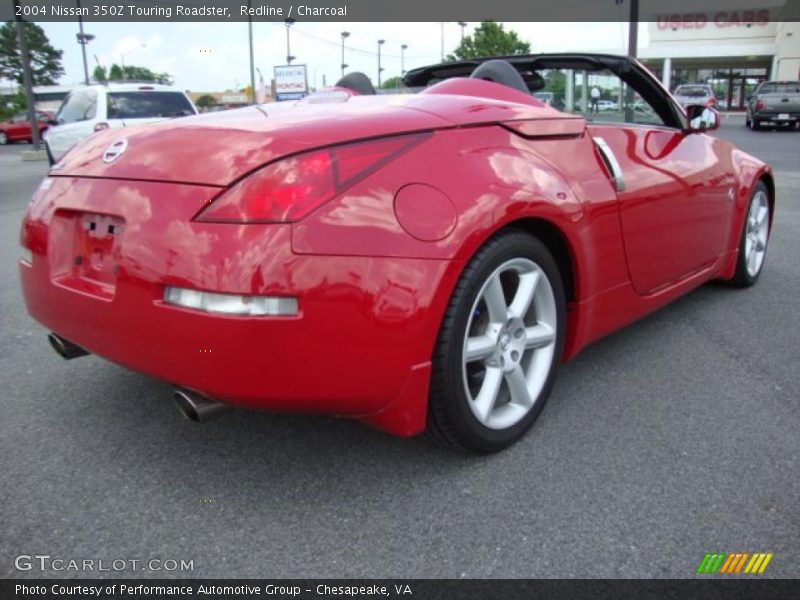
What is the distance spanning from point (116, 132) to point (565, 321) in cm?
175

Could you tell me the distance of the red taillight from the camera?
1800 millimetres

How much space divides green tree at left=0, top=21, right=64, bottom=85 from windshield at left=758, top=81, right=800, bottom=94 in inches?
2065

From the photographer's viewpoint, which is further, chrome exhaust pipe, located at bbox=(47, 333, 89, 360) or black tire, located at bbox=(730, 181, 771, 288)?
black tire, located at bbox=(730, 181, 771, 288)

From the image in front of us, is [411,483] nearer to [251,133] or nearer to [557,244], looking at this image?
[557,244]

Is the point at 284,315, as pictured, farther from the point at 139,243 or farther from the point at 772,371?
the point at 772,371

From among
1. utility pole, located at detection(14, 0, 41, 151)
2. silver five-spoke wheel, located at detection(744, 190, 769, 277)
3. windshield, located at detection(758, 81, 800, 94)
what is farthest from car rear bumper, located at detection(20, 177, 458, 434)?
windshield, located at detection(758, 81, 800, 94)

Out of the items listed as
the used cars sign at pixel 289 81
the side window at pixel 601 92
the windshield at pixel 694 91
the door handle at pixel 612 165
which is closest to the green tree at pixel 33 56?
the used cars sign at pixel 289 81

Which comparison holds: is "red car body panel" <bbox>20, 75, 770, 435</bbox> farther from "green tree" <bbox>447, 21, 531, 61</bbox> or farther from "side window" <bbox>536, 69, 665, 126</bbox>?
"green tree" <bbox>447, 21, 531, 61</bbox>

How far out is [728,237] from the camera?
390 centimetres

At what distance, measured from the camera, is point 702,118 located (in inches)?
145

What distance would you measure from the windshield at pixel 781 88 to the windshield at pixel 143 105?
2070 centimetres

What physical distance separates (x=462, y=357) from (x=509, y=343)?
304mm

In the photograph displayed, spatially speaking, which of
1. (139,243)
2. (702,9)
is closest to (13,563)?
(139,243)

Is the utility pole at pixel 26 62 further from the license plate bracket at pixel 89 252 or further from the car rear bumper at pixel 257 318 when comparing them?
the car rear bumper at pixel 257 318
